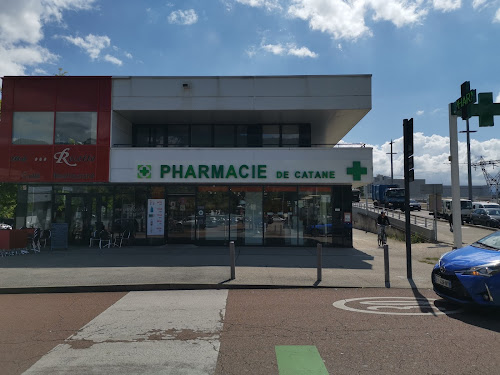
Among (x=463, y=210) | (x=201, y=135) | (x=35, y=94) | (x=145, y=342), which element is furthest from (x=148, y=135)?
(x=463, y=210)

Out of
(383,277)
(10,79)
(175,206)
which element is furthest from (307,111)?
(10,79)

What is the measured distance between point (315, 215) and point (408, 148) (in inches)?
266

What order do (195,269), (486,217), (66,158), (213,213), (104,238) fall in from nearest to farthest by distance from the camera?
1. (195,269)
2. (66,158)
3. (104,238)
4. (213,213)
5. (486,217)

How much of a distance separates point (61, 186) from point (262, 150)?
911cm

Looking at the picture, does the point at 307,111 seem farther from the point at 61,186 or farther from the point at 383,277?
the point at 61,186

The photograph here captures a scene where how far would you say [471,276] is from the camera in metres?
5.96

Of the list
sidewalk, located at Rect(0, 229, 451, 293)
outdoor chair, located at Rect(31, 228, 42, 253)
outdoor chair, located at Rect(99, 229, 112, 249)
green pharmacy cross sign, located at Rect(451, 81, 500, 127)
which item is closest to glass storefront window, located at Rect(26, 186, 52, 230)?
outdoor chair, located at Rect(31, 228, 42, 253)

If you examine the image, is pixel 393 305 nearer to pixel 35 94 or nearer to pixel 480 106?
pixel 480 106

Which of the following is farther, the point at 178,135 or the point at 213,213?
the point at 178,135

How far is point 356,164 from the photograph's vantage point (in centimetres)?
1484

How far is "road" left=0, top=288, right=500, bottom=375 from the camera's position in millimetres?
4211

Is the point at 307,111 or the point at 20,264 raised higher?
the point at 307,111

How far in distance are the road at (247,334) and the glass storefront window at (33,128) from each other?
9404 millimetres

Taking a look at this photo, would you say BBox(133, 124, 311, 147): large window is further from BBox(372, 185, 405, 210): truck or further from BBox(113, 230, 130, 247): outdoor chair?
BBox(372, 185, 405, 210): truck
